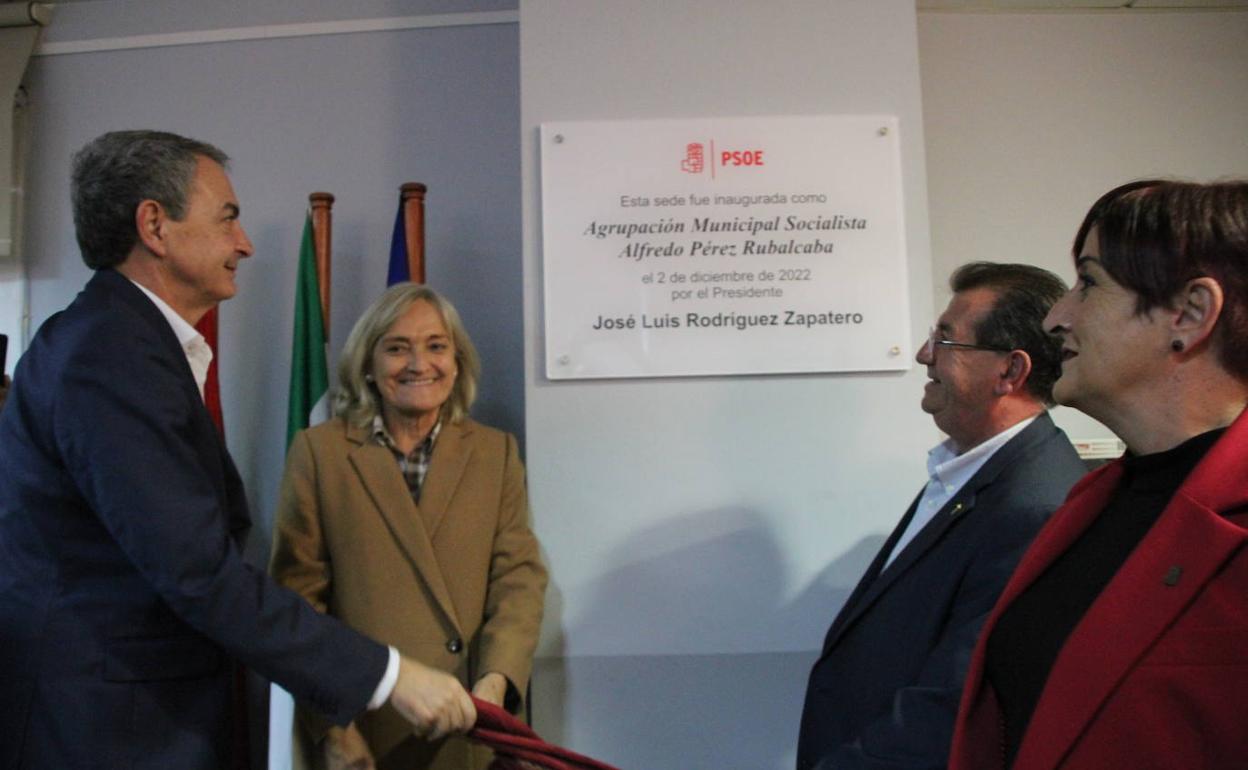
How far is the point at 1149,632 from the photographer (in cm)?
96

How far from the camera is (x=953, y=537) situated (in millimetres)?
1601

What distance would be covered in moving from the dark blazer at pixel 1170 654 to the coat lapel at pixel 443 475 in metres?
1.36

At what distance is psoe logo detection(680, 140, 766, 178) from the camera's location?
2.35 m

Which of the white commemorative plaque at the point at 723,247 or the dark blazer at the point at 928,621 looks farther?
the white commemorative plaque at the point at 723,247

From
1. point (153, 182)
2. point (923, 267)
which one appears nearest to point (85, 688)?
point (153, 182)

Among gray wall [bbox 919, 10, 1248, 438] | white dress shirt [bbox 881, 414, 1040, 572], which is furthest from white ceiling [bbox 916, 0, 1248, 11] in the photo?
white dress shirt [bbox 881, 414, 1040, 572]

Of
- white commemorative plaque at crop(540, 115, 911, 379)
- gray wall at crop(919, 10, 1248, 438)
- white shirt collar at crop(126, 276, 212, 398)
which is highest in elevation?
gray wall at crop(919, 10, 1248, 438)

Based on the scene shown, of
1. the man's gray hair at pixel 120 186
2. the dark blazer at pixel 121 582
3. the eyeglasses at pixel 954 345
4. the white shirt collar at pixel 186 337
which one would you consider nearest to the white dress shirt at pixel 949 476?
the eyeglasses at pixel 954 345

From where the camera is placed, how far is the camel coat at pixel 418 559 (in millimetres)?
2035

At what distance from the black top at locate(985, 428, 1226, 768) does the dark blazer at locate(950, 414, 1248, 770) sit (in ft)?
0.30

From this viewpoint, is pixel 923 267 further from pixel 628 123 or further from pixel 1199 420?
pixel 1199 420

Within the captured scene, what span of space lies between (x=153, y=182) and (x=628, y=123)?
1060 mm

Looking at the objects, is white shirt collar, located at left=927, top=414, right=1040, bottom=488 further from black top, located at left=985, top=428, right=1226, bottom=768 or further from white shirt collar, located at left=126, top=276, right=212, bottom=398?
white shirt collar, located at left=126, top=276, right=212, bottom=398

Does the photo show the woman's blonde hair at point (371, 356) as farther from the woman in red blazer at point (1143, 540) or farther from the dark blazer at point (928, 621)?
the woman in red blazer at point (1143, 540)
